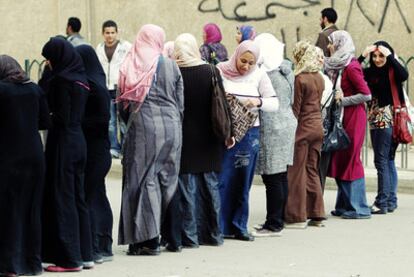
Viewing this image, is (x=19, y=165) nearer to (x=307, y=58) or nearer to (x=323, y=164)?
(x=307, y=58)

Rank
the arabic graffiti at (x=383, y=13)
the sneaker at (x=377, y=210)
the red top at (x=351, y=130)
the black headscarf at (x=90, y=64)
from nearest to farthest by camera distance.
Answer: the black headscarf at (x=90, y=64), the red top at (x=351, y=130), the sneaker at (x=377, y=210), the arabic graffiti at (x=383, y=13)

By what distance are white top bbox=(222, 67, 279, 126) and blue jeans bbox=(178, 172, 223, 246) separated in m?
0.67

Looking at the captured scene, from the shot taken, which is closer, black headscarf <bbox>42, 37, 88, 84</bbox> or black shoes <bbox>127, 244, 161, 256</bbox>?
black headscarf <bbox>42, 37, 88, 84</bbox>

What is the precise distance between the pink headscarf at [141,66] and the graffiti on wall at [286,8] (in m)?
7.77

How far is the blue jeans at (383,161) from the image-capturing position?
1320cm

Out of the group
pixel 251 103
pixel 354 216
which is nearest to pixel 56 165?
pixel 251 103

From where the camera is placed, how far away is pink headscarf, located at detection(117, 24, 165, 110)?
10484mm

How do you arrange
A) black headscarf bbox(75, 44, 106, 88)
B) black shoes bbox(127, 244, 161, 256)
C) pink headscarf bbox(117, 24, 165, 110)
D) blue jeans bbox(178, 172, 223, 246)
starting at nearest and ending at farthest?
black headscarf bbox(75, 44, 106, 88)
pink headscarf bbox(117, 24, 165, 110)
black shoes bbox(127, 244, 161, 256)
blue jeans bbox(178, 172, 223, 246)

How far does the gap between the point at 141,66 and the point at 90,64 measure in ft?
1.57

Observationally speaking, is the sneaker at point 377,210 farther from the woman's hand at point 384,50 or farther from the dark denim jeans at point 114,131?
the dark denim jeans at point 114,131

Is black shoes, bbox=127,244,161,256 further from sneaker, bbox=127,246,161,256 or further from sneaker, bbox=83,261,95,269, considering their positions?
sneaker, bbox=83,261,95,269

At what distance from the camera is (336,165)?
13.1m

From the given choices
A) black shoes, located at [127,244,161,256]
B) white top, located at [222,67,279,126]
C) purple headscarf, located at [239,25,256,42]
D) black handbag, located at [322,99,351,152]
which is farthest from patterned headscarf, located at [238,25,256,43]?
black shoes, located at [127,244,161,256]

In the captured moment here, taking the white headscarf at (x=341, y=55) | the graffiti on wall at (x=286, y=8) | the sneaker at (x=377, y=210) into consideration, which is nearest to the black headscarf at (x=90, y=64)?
the white headscarf at (x=341, y=55)
